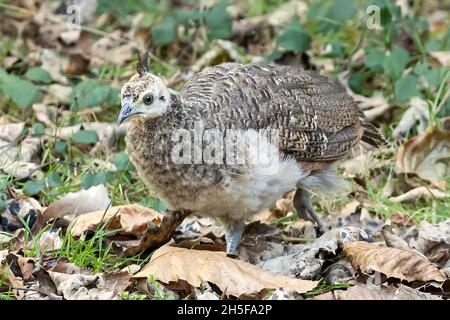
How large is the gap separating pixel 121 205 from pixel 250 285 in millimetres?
1209

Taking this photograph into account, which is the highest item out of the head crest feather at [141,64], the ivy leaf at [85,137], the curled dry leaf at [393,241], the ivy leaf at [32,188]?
the head crest feather at [141,64]

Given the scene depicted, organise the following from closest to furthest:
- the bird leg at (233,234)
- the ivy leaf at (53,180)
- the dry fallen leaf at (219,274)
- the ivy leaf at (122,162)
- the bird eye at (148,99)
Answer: the dry fallen leaf at (219,274)
the bird eye at (148,99)
the bird leg at (233,234)
the ivy leaf at (53,180)
the ivy leaf at (122,162)

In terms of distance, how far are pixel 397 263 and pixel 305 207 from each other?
944mm

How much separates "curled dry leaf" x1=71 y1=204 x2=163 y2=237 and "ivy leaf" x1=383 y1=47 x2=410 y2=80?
2077 millimetres

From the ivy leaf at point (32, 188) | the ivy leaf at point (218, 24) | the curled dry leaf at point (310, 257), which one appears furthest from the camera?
the ivy leaf at point (218, 24)

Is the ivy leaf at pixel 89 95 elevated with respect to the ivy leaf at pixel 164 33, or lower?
lower

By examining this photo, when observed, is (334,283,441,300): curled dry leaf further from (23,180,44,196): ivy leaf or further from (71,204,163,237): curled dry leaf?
(23,180,44,196): ivy leaf

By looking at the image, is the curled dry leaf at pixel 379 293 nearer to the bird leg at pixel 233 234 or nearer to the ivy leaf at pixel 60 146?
the bird leg at pixel 233 234

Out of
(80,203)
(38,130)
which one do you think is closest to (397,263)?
(80,203)

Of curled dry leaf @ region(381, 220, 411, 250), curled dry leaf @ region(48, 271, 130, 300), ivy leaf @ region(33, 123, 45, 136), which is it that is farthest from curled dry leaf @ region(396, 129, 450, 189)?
curled dry leaf @ region(48, 271, 130, 300)

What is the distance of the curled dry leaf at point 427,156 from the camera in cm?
614

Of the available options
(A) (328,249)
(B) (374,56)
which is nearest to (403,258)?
(A) (328,249)

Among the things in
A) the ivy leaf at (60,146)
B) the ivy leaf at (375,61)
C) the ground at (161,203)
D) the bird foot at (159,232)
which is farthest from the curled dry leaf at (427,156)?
the ivy leaf at (60,146)

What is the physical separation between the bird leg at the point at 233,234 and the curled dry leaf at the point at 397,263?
60cm
